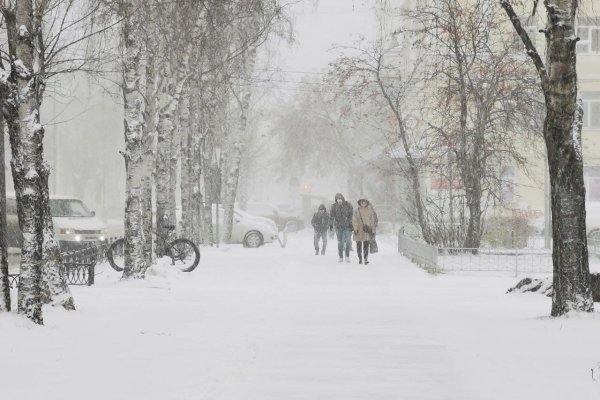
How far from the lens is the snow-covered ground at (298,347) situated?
7531mm

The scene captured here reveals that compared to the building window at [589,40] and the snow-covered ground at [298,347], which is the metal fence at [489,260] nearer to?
the snow-covered ground at [298,347]

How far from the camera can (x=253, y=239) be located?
3744 centimetres

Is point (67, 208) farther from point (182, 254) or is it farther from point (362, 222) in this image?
point (362, 222)

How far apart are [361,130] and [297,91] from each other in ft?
31.7

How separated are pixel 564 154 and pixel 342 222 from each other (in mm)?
15197

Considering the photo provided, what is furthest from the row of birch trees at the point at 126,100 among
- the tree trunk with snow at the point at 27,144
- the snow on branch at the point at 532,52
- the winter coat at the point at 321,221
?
the winter coat at the point at 321,221

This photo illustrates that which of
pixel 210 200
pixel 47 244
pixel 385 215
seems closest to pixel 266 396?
pixel 47 244

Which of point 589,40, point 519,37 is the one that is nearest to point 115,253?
point 519,37

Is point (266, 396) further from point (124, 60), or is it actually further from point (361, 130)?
point (361, 130)

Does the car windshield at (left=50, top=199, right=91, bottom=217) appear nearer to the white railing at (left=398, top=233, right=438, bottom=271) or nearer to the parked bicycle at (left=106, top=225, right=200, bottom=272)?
the parked bicycle at (left=106, top=225, right=200, bottom=272)

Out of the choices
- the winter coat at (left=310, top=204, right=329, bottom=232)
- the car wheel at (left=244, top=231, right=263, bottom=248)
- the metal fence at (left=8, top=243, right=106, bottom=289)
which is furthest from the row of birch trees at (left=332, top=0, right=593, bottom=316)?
the car wheel at (left=244, top=231, right=263, bottom=248)

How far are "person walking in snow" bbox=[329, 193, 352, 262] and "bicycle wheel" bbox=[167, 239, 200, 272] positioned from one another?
Result: 4755 millimetres

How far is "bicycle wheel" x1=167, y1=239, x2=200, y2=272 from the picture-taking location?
22.1 m

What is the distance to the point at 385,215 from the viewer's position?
2143 inches
